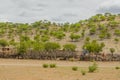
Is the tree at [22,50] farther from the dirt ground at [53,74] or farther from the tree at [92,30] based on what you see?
the dirt ground at [53,74]

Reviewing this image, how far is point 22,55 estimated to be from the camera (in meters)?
77.2

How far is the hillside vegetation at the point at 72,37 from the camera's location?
81812 millimetres

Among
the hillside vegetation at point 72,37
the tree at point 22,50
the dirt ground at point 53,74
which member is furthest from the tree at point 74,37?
the dirt ground at point 53,74

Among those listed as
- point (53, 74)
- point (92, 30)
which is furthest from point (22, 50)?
point (53, 74)

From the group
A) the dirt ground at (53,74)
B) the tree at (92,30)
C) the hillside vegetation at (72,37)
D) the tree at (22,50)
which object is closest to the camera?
the dirt ground at (53,74)

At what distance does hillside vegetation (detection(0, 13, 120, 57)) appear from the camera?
81812mm

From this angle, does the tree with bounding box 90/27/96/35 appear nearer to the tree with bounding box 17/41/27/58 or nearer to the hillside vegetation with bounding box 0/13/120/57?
the hillside vegetation with bounding box 0/13/120/57

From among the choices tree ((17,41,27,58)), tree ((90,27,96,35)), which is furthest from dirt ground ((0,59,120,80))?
tree ((90,27,96,35))

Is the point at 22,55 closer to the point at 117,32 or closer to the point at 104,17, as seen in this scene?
the point at 117,32

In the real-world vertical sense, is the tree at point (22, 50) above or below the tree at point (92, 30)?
below

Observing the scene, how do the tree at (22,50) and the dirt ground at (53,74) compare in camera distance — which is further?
the tree at (22,50)

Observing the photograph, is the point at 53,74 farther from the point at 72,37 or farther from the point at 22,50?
the point at 72,37

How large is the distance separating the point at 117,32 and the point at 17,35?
112 ft

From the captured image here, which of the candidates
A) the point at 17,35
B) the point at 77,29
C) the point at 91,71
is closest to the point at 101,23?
the point at 77,29
